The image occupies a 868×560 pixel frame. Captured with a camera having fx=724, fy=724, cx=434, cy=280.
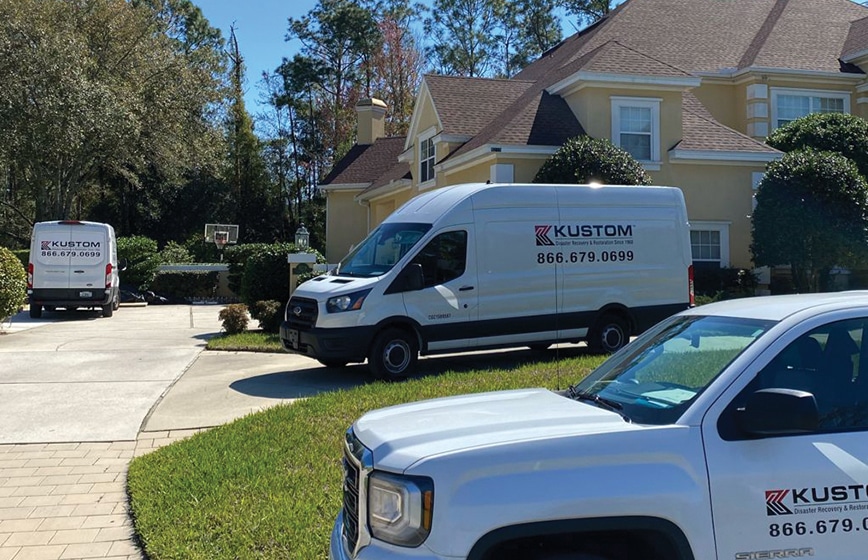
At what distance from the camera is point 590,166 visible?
16484mm

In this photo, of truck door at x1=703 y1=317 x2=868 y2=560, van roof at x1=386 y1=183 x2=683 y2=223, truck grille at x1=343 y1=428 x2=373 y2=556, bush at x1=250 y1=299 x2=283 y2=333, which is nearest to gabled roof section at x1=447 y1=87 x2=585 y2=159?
van roof at x1=386 y1=183 x2=683 y2=223

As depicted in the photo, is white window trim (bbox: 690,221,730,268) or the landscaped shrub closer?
white window trim (bbox: 690,221,730,268)

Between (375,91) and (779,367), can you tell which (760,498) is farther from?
(375,91)

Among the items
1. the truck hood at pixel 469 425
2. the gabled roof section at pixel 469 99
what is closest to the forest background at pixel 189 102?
the gabled roof section at pixel 469 99

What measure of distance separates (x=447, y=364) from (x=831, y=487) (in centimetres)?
868

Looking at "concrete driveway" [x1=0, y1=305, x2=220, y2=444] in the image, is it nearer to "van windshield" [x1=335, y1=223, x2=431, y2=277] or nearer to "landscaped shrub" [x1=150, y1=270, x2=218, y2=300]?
"van windshield" [x1=335, y1=223, x2=431, y2=277]

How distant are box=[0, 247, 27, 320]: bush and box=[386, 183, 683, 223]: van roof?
954 cm

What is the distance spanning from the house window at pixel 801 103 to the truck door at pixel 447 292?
17.0 metres

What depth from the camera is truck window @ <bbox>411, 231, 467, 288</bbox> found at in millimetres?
10156

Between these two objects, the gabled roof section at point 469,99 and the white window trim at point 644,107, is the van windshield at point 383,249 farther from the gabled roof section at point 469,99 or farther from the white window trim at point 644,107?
the gabled roof section at point 469,99

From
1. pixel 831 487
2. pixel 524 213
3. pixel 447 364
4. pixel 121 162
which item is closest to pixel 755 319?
pixel 831 487

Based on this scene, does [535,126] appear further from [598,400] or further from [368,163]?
[598,400]

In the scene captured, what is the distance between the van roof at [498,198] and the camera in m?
10.5

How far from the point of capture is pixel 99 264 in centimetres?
2027
